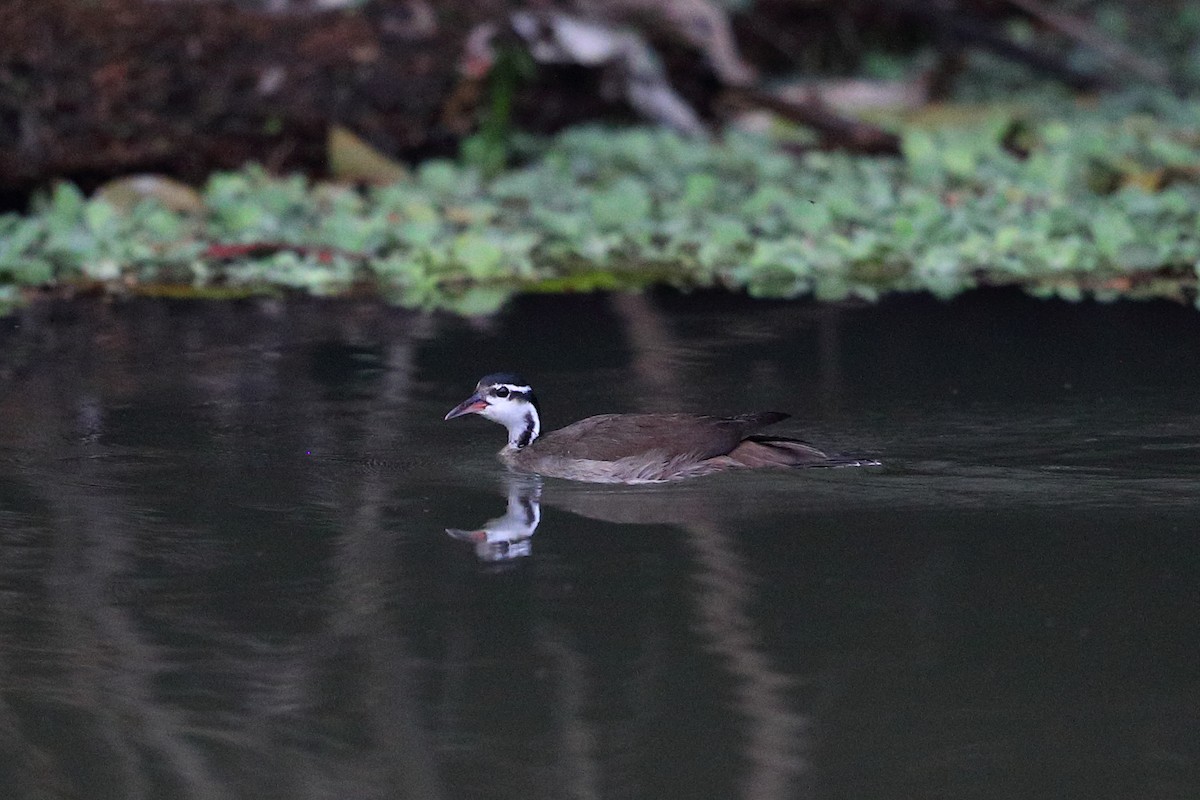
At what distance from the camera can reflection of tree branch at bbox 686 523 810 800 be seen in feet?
15.6

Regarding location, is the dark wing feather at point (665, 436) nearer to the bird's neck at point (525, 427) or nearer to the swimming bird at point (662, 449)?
the swimming bird at point (662, 449)

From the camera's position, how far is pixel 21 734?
5086 millimetres

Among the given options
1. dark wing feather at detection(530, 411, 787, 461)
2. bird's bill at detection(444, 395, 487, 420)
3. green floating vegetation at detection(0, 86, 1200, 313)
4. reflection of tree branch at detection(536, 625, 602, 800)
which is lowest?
reflection of tree branch at detection(536, 625, 602, 800)

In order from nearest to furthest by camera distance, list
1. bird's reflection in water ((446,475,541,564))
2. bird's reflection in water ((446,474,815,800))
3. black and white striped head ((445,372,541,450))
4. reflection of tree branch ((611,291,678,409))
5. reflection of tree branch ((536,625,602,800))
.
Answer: reflection of tree branch ((536,625,602,800)) < bird's reflection in water ((446,474,815,800)) < bird's reflection in water ((446,475,541,564)) < black and white striped head ((445,372,541,450)) < reflection of tree branch ((611,291,678,409))

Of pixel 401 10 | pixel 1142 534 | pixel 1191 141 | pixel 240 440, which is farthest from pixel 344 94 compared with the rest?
pixel 1142 534

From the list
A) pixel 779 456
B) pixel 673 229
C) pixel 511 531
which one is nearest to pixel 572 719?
pixel 511 531

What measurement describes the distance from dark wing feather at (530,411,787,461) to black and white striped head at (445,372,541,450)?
9.8 inches

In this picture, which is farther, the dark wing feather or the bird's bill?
the bird's bill

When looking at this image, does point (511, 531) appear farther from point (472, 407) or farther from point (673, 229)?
point (673, 229)

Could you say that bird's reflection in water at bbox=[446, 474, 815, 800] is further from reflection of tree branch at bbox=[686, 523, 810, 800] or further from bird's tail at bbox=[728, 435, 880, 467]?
bird's tail at bbox=[728, 435, 880, 467]

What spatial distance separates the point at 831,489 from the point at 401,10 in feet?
28.4

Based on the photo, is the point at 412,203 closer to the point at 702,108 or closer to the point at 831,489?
the point at 702,108

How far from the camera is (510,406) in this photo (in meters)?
7.61

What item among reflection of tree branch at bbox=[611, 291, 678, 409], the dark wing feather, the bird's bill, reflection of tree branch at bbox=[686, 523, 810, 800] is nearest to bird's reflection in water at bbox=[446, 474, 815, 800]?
reflection of tree branch at bbox=[686, 523, 810, 800]
